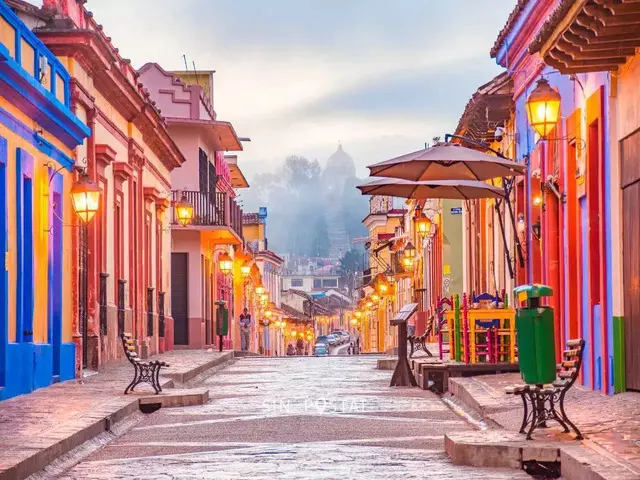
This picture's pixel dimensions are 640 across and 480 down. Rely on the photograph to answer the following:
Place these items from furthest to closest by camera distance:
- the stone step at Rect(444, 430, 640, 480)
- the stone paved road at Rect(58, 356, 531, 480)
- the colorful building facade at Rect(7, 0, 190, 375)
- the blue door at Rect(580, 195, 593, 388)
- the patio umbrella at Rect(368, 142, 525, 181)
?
the colorful building facade at Rect(7, 0, 190, 375) → the patio umbrella at Rect(368, 142, 525, 181) → the blue door at Rect(580, 195, 593, 388) → the stone paved road at Rect(58, 356, 531, 480) → the stone step at Rect(444, 430, 640, 480)

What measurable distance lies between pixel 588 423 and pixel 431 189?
11565 millimetres

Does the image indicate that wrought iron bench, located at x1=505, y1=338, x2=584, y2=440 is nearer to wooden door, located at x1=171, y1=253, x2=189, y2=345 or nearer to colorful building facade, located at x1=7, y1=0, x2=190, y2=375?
colorful building facade, located at x1=7, y1=0, x2=190, y2=375

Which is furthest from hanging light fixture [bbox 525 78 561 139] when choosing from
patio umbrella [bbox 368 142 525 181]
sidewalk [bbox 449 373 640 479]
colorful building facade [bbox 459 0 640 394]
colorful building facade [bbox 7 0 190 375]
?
colorful building facade [bbox 7 0 190 375]

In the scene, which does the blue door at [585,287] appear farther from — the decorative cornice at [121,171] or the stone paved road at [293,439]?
the decorative cornice at [121,171]

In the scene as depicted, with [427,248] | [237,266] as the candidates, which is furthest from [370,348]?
[427,248]

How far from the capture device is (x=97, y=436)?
41.7ft

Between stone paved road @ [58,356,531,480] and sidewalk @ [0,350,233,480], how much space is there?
25 centimetres

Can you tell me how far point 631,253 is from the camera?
14.4 meters

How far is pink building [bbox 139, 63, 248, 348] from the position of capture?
42.2m

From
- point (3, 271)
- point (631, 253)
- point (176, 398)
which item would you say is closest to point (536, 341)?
point (631, 253)

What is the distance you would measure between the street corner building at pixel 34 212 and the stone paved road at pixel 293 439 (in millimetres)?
2247

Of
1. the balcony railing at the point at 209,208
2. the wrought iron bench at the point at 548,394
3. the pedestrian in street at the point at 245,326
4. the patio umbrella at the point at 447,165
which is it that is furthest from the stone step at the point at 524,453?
the pedestrian in street at the point at 245,326

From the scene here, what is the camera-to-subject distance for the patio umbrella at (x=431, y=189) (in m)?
21.7

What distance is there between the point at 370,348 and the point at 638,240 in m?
76.3
